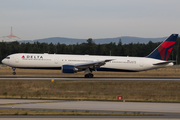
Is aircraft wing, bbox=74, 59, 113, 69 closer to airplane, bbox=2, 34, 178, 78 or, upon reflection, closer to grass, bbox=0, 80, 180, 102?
airplane, bbox=2, 34, 178, 78

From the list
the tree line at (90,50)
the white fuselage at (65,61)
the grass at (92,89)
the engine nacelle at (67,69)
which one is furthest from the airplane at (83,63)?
the tree line at (90,50)

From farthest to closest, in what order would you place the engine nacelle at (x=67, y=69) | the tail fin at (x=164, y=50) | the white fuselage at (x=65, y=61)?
the tail fin at (x=164, y=50) → the white fuselage at (x=65, y=61) → the engine nacelle at (x=67, y=69)

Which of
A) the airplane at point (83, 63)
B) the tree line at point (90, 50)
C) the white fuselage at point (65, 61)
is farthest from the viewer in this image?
the tree line at point (90, 50)

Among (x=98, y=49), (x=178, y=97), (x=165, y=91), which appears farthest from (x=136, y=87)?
(x=98, y=49)

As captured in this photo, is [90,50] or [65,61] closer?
[65,61]

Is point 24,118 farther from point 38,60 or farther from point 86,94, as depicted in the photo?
point 38,60

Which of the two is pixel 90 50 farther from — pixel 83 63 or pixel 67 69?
pixel 67 69

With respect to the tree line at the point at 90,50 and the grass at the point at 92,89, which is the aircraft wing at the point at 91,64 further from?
the tree line at the point at 90,50

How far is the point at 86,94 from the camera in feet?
103

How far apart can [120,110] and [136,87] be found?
16.8m

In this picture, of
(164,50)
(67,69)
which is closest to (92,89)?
(67,69)

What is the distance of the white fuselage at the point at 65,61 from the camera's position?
147ft

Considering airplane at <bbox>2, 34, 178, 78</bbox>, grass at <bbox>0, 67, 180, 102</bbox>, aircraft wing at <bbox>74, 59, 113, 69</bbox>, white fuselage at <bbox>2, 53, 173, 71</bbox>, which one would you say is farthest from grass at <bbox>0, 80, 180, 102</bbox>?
white fuselage at <bbox>2, 53, 173, 71</bbox>

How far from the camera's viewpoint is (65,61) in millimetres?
45156
